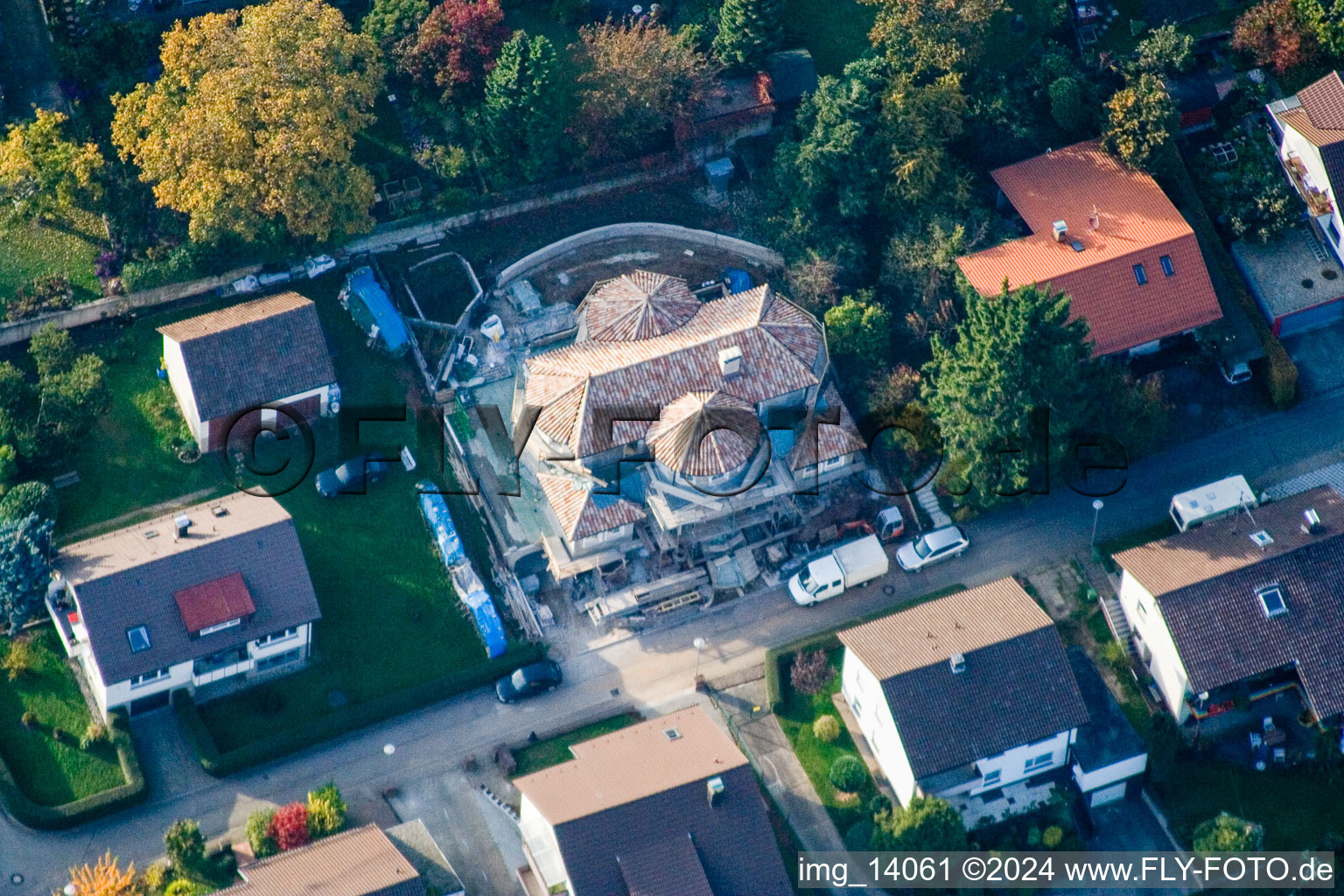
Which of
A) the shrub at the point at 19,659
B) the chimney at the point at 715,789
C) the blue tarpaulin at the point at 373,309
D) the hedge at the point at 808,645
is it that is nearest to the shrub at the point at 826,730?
the hedge at the point at 808,645

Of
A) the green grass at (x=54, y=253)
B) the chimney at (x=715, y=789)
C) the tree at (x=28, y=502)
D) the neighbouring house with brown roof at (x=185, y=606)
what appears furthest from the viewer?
the green grass at (x=54, y=253)

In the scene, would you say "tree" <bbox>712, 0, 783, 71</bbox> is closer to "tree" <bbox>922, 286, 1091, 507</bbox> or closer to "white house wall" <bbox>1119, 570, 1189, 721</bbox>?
"tree" <bbox>922, 286, 1091, 507</bbox>

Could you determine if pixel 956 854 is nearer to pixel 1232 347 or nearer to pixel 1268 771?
pixel 1268 771

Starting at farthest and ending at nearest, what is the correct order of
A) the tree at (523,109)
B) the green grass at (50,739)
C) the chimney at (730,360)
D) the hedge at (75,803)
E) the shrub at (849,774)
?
the tree at (523,109), the chimney at (730,360), the shrub at (849,774), the green grass at (50,739), the hedge at (75,803)

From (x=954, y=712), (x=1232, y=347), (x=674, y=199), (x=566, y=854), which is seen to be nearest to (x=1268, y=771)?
(x=954, y=712)

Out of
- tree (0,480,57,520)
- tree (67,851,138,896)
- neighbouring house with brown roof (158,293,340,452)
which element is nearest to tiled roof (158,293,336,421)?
→ neighbouring house with brown roof (158,293,340,452)

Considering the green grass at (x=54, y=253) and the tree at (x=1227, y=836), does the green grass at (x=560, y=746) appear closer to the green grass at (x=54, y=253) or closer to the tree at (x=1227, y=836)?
the tree at (x=1227, y=836)
